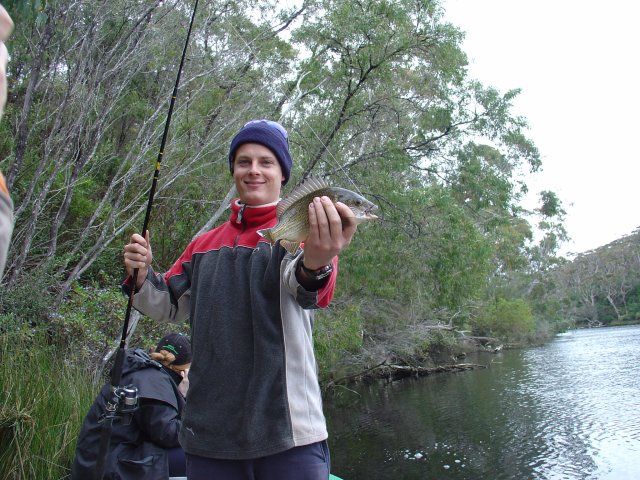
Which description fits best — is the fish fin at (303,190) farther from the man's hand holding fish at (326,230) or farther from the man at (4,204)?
the man at (4,204)

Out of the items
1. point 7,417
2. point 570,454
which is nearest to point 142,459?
point 7,417

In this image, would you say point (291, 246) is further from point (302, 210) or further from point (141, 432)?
point (141, 432)

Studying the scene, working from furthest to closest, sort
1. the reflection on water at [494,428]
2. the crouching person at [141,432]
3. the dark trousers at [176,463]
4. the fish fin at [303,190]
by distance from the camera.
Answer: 1. the reflection on water at [494,428]
2. the dark trousers at [176,463]
3. the crouching person at [141,432]
4. the fish fin at [303,190]

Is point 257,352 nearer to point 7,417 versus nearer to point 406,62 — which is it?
point 7,417

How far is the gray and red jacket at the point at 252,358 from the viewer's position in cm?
168

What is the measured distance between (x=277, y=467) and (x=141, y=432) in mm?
2275

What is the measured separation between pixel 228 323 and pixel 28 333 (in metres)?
4.59

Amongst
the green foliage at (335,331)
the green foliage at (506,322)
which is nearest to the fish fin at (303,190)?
the green foliage at (335,331)

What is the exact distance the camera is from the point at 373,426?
11.9m

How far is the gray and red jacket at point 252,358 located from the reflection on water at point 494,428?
7634 millimetres

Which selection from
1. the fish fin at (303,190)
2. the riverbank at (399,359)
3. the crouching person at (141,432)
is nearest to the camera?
the fish fin at (303,190)

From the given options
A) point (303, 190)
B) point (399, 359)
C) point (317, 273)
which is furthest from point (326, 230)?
point (399, 359)

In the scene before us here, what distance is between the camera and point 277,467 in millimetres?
1654

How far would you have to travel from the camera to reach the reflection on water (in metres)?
8.77
